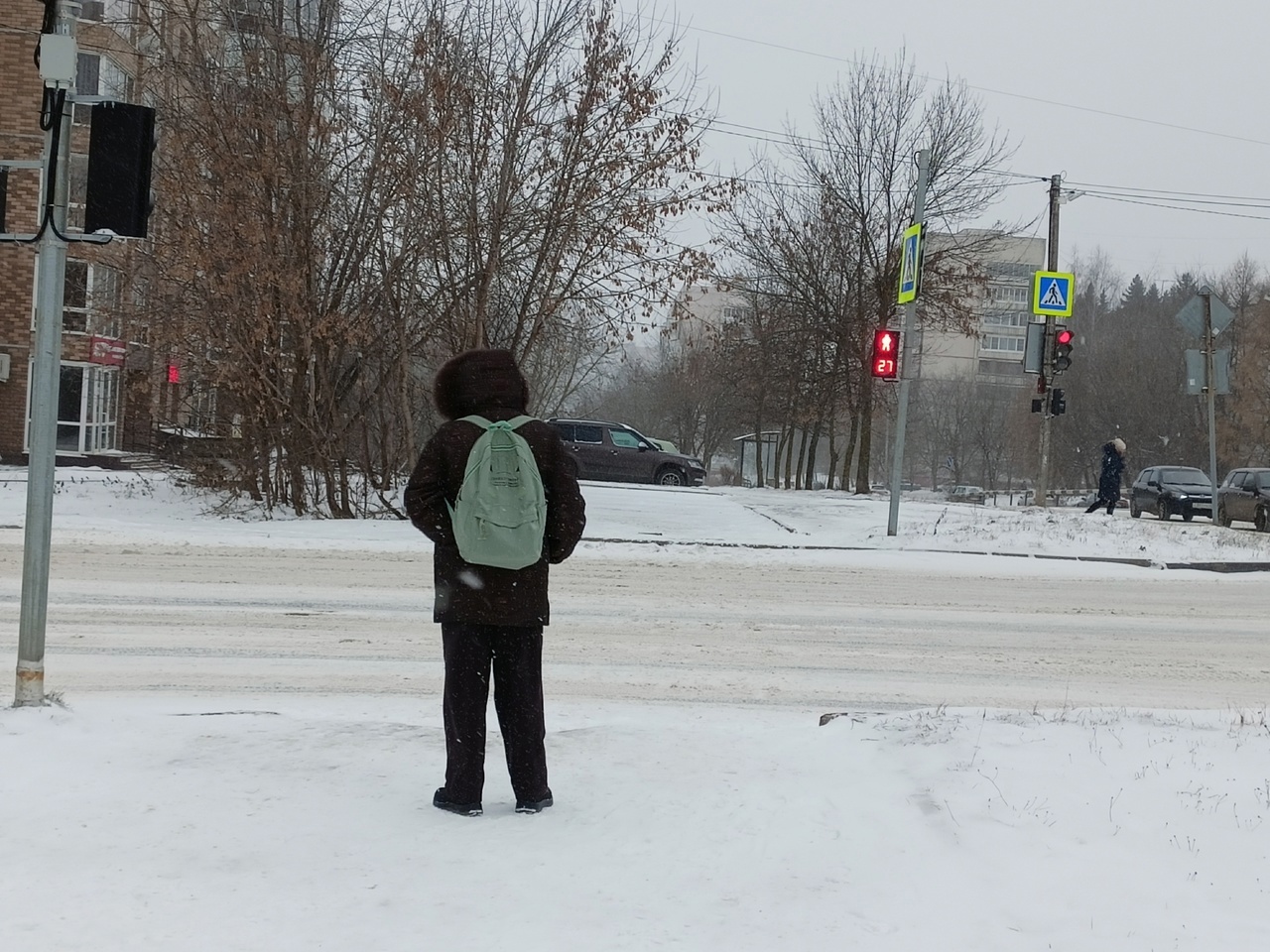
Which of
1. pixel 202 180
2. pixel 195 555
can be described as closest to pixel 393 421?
pixel 202 180

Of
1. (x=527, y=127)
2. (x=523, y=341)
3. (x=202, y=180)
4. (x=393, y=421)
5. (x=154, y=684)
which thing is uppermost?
(x=527, y=127)

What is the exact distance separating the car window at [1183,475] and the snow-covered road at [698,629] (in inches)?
806

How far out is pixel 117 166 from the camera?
5.38 meters

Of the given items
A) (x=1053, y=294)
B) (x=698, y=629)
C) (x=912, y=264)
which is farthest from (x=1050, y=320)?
(x=698, y=629)

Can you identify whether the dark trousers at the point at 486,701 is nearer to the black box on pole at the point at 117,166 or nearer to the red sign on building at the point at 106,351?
the black box on pole at the point at 117,166

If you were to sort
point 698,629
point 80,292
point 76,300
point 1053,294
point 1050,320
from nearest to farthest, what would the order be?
1. point 698,629
2. point 1053,294
3. point 1050,320
4. point 80,292
5. point 76,300

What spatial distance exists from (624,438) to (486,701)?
28883 millimetres

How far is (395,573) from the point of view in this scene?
12477 millimetres

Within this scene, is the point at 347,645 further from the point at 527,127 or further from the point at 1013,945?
the point at 527,127

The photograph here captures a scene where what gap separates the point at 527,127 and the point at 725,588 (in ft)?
26.9

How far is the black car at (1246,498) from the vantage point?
1135 inches

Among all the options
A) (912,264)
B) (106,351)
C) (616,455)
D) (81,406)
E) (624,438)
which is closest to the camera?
(912,264)

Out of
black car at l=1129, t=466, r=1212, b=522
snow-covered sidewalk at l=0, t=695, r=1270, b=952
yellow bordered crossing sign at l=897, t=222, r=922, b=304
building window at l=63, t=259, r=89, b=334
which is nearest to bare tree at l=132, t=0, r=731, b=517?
yellow bordered crossing sign at l=897, t=222, r=922, b=304

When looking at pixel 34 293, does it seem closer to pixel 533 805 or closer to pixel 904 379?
pixel 904 379
